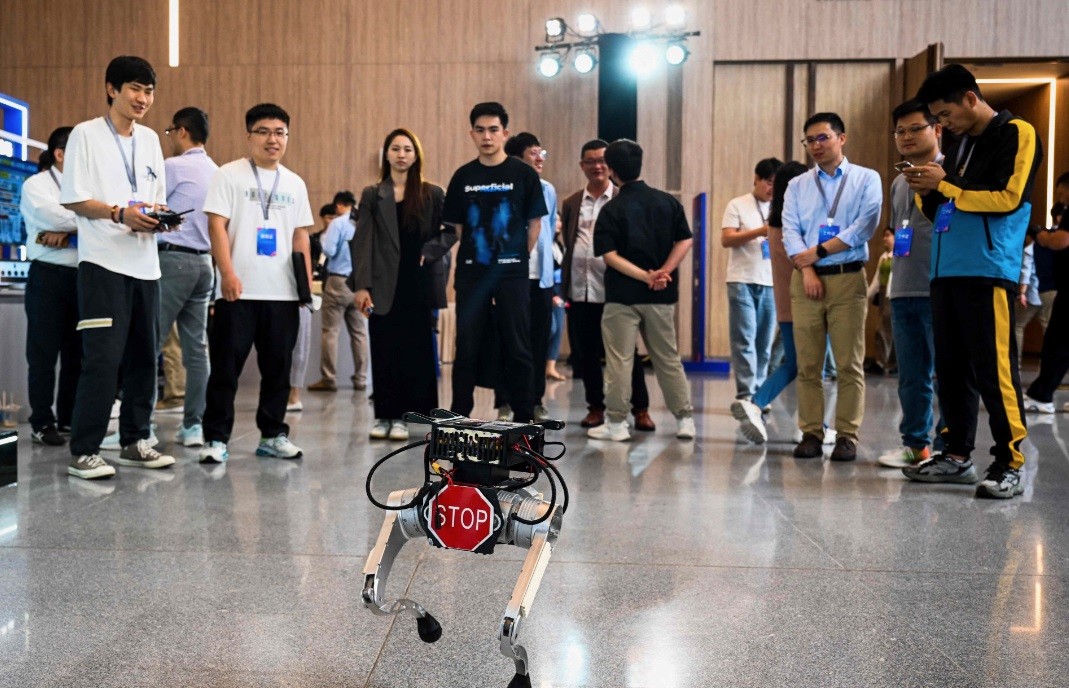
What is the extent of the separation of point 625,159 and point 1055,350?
3.01m

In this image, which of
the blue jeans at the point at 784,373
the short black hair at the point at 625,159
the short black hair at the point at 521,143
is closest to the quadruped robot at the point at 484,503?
the short black hair at the point at 625,159

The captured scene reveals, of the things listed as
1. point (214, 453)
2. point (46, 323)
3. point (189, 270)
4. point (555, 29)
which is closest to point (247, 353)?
point (214, 453)

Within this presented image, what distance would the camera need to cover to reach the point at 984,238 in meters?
3.17

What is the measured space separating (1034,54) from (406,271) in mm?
8033

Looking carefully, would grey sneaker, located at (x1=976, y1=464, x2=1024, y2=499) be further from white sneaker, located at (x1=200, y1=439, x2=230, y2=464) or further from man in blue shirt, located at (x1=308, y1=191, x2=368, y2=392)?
man in blue shirt, located at (x1=308, y1=191, x2=368, y2=392)

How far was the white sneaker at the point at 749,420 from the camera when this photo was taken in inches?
172

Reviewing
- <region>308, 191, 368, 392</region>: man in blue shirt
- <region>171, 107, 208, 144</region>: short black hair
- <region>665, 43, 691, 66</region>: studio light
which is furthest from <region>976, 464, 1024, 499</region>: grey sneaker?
<region>665, 43, 691, 66</region>: studio light

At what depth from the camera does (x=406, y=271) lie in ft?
14.3

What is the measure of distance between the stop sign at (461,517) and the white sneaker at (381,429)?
3.06m

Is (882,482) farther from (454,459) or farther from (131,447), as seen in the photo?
(131,447)

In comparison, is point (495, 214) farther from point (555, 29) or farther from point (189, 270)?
point (555, 29)

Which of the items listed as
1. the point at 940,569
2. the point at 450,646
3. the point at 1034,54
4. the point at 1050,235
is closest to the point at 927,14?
the point at 1034,54

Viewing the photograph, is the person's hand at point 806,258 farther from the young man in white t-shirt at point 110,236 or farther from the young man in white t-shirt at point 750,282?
the young man in white t-shirt at point 110,236

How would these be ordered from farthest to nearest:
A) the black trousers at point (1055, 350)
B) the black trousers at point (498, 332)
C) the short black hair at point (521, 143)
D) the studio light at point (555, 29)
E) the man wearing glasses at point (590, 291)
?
the studio light at point (555, 29)
the black trousers at point (1055, 350)
the short black hair at point (521, 143)
the man wearing glasses at point (590, 291)
the black trousers at point (498, 332)
